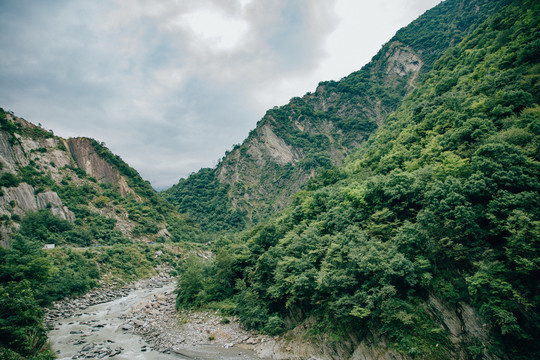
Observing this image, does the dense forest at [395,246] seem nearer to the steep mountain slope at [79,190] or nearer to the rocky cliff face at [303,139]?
the steep mountain slope at [79,190]

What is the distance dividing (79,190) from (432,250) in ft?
307

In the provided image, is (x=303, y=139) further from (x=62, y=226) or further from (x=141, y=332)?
(x=141, y=332)

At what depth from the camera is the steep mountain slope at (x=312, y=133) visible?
10900 cm

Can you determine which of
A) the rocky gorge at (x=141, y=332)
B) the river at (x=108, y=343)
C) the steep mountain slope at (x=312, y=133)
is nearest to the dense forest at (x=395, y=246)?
the rocky gorge at (x=141, y=332)

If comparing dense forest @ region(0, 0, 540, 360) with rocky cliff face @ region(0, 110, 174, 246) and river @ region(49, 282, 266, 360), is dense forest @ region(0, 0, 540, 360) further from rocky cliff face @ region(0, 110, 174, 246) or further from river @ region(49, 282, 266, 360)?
river @ region(49, 282, 266, 360)

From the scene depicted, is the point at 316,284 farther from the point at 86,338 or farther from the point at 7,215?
the point at 7,215

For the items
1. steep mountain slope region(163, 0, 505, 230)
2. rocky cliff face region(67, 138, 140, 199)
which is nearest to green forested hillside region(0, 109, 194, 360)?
rocky cliff face region(67, 138, 140, 199)

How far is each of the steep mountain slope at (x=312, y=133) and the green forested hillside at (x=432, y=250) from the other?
72.6m

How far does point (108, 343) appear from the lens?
82.1 feet

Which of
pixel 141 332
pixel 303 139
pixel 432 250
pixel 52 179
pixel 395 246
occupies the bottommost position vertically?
pixel 141 332

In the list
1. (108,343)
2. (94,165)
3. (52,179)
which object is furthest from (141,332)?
(94,165)

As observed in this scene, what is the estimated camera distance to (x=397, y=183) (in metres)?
22.8

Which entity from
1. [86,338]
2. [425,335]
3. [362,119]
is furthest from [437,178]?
[362,119]

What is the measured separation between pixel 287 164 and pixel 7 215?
300 ft
